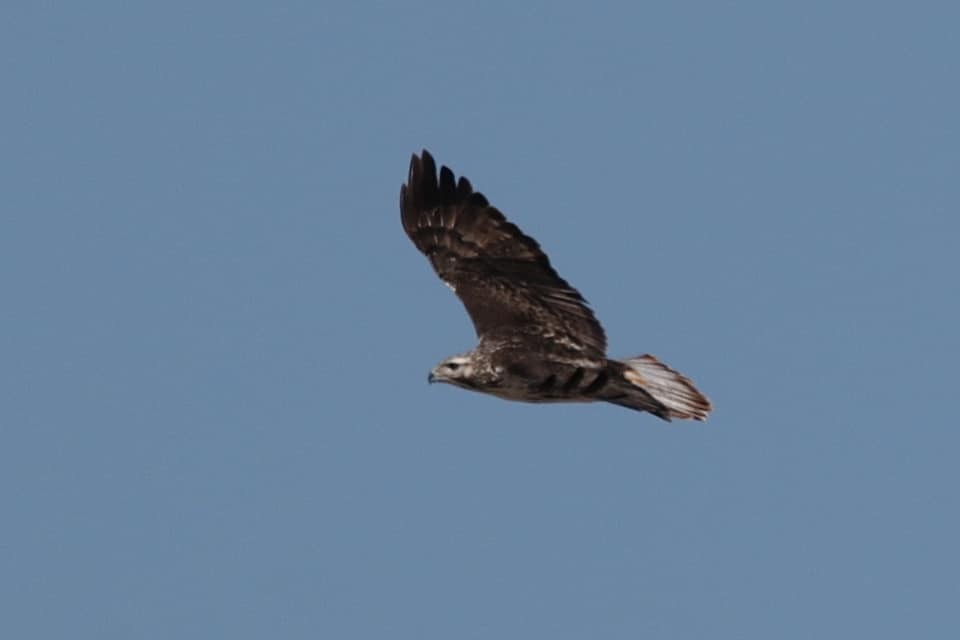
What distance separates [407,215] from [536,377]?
2236 millimetres

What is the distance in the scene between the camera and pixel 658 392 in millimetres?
15305

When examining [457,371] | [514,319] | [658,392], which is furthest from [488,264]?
[658,392]

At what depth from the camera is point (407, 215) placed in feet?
50.9

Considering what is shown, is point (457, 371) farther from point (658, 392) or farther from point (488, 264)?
point (658, 392)

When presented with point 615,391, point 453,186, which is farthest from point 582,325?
point 453,186

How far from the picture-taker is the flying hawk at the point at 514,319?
47.1 ft

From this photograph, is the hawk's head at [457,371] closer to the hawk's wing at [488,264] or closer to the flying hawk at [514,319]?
the flying hawk at [514,319]

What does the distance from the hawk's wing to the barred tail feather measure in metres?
0.74

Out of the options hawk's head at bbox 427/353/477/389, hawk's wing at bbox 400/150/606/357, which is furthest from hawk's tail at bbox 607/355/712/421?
hawk's head at bbox 427/353/477/389

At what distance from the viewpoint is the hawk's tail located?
14.5 metres

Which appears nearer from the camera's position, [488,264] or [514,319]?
[514,319]

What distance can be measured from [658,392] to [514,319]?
5.24 feet

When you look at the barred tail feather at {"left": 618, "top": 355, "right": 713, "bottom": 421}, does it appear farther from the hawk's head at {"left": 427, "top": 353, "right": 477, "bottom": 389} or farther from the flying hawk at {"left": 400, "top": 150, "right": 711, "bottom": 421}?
the hawk's head at {"left": 427, "top": 353, "right": 477, "bottom": 389}

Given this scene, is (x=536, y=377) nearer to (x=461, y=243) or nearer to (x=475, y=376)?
(x=475, y=376)
